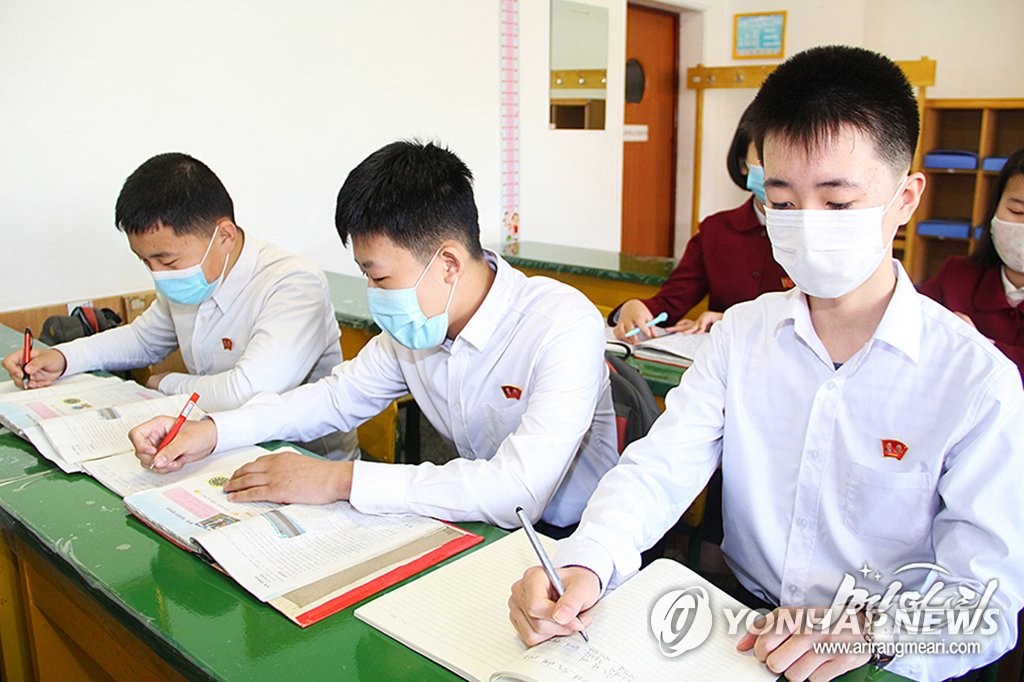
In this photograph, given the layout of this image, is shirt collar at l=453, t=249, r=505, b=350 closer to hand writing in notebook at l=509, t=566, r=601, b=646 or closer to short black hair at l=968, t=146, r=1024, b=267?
hand writing in notebook at l=509, t=566, r=601, b=646

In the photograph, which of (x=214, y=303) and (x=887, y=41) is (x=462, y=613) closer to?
(x=214, y=303)

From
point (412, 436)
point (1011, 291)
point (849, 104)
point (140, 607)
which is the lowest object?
point (412, 436)

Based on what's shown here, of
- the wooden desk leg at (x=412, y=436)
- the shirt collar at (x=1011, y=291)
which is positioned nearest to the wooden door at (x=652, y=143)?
the wooden desk leg at (x=412, y=436)

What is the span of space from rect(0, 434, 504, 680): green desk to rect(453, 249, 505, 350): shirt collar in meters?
0.42

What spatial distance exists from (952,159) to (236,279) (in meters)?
4.22

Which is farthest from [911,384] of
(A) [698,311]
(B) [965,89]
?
(B) [965,89]

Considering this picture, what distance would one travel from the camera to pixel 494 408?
156cm

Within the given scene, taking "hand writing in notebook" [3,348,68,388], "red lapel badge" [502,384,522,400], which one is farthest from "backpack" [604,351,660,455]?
"hand writing in notebook" [3,348,68,388]

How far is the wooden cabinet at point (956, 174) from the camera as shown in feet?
15.6

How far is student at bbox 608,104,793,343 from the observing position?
2.33 m

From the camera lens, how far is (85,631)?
48.3 inches

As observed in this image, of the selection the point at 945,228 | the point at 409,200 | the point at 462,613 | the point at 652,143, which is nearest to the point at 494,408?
the point at 409,200

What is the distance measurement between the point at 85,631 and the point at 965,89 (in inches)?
216

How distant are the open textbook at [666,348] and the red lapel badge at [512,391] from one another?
1.88ft
